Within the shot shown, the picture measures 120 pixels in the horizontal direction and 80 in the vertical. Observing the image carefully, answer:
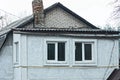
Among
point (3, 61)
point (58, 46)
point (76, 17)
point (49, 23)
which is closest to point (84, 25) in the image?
point (76, 17)

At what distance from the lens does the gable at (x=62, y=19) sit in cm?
2645

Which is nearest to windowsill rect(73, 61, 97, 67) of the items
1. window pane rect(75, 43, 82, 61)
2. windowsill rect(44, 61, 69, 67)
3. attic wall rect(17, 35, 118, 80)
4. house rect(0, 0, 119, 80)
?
house rect(0, 0, 119, 80)

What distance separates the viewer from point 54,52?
23000mm

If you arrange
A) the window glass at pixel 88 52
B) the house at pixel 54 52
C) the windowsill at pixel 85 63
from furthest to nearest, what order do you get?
the window glass at pixel 88 52, the windowsill at pixel 85 63, the house at pixel 54 52

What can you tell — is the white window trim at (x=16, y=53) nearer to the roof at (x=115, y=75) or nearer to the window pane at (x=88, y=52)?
the window pane at (x=88, y=52)

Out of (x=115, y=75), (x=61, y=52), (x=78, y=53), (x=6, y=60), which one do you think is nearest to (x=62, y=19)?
(x=78, y=53)

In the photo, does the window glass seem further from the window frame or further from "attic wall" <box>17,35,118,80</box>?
the window frame

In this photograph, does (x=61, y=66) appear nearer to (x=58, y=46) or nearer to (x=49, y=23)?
(x=58, y=46)

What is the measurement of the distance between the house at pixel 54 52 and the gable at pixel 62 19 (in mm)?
1367

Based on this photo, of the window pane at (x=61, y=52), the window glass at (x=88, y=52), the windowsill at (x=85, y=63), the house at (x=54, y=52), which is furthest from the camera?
the window glass at (x=88, y=52)

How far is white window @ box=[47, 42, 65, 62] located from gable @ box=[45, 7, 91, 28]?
3.32 m

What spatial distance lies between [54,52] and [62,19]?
14.5 feet

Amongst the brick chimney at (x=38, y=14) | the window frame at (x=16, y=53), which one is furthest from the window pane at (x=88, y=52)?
the window frame at (x=16, y=53)

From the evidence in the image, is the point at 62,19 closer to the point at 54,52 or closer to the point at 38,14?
the point at 38,14
